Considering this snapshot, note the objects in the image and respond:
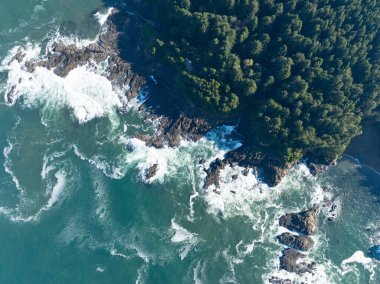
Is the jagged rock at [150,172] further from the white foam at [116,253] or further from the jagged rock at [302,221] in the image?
the jagged rock at [302,221]

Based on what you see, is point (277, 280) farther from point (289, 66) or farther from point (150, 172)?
point (289, 66)

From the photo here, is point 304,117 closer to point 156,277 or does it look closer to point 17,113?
point 156,277

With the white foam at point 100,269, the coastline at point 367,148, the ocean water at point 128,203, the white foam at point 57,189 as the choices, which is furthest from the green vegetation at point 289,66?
the white foam at point 100,269

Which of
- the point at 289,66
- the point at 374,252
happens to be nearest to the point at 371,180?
the point at 374,252

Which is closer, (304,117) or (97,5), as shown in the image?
(304,117)

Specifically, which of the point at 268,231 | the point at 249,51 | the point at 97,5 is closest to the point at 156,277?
the point at 268,231
